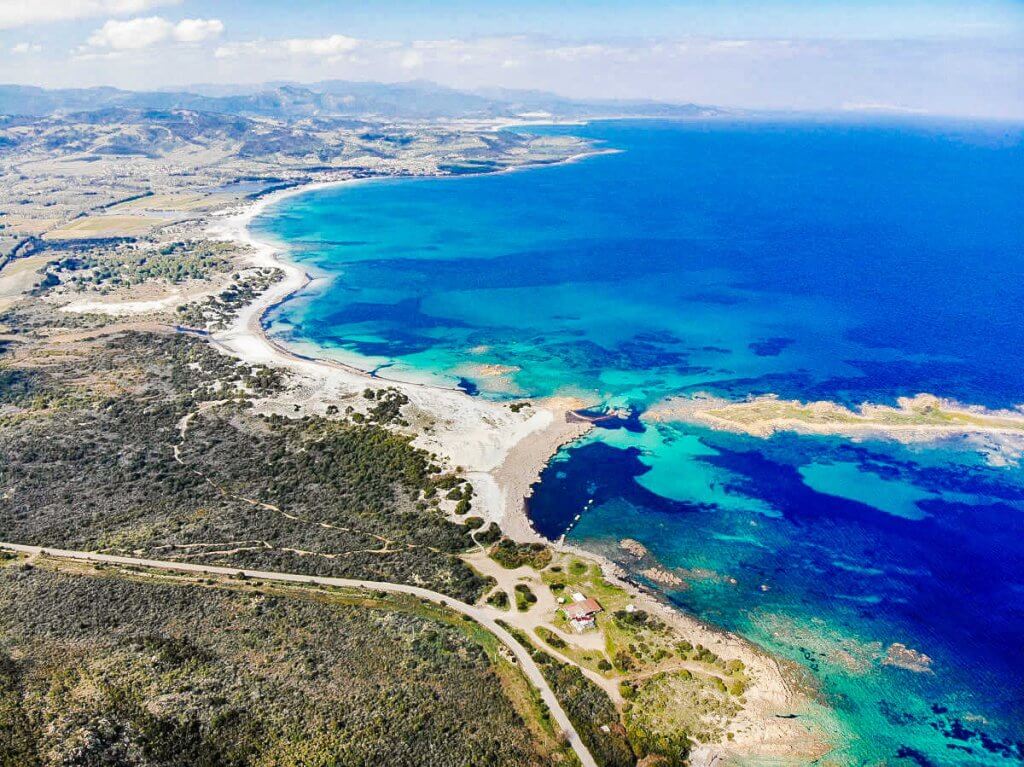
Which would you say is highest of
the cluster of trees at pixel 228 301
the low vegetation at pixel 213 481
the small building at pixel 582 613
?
the cluster of trees at pixel 228 301

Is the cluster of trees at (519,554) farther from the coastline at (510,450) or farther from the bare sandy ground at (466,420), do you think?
the bare sandy ground at (466,420)

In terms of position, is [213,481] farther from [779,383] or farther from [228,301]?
[779,383]

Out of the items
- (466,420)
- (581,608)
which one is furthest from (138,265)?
(581,608)

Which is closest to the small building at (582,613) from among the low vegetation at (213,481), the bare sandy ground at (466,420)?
the low vegetation at (213,481)

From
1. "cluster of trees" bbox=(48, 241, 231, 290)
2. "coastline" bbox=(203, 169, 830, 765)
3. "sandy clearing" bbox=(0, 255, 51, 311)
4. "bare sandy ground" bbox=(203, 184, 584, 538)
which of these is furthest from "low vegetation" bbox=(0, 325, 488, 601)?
"cluster of trees" bbox=(48, 241, 231, 290)

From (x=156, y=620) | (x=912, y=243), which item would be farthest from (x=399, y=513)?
(x=912, y=243)

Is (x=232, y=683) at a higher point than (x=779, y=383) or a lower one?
lower

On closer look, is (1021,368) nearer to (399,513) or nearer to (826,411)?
(826,411)

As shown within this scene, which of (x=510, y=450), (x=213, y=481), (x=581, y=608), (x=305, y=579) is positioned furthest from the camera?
(x=510, y=450)
